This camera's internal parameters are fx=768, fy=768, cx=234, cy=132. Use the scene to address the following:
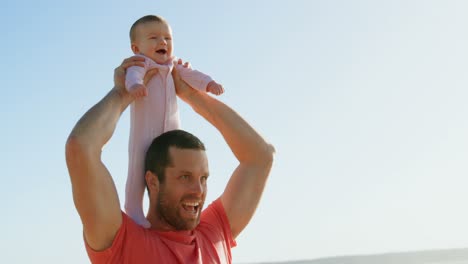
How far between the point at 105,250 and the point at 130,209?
13.9 inches

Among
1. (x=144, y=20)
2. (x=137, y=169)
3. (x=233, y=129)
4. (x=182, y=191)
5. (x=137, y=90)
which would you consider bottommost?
(x=182, y=191)

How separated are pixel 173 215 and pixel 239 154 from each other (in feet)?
2.34

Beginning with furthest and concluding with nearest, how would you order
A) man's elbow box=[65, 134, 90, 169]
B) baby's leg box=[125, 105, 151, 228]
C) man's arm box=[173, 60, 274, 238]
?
1. man's arm box=[173, 60, 274, 238]
2. baby's leg box=[125, 105, 151, 228]
3. man's elbow box=[65, 134, 90, 169]

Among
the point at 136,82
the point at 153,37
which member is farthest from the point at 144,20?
the point at 136,82

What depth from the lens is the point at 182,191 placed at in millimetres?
3945

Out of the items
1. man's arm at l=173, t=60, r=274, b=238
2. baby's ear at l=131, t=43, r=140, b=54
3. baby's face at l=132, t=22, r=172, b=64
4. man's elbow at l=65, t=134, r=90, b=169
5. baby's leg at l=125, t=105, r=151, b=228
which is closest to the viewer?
man's elbow at l=65, t=134, r=90, b=169

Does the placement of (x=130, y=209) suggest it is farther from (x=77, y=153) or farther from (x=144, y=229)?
(x=77, y=153)

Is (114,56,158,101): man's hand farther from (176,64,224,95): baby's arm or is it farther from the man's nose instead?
the man's nose

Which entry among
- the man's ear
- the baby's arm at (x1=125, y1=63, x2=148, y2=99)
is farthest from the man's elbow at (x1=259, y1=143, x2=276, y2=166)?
the baby's arm at (x1=125, y1=63, x2=148, y2=99)

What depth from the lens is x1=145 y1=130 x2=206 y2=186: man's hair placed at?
3.99m

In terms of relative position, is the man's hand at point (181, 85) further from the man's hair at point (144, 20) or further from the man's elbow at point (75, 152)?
the man's elbow at point (75, 152)

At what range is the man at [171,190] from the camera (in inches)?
143

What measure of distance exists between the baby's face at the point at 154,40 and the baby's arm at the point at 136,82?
0.20 meters

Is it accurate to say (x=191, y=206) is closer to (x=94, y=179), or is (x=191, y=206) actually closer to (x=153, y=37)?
(x=94, y=179)
